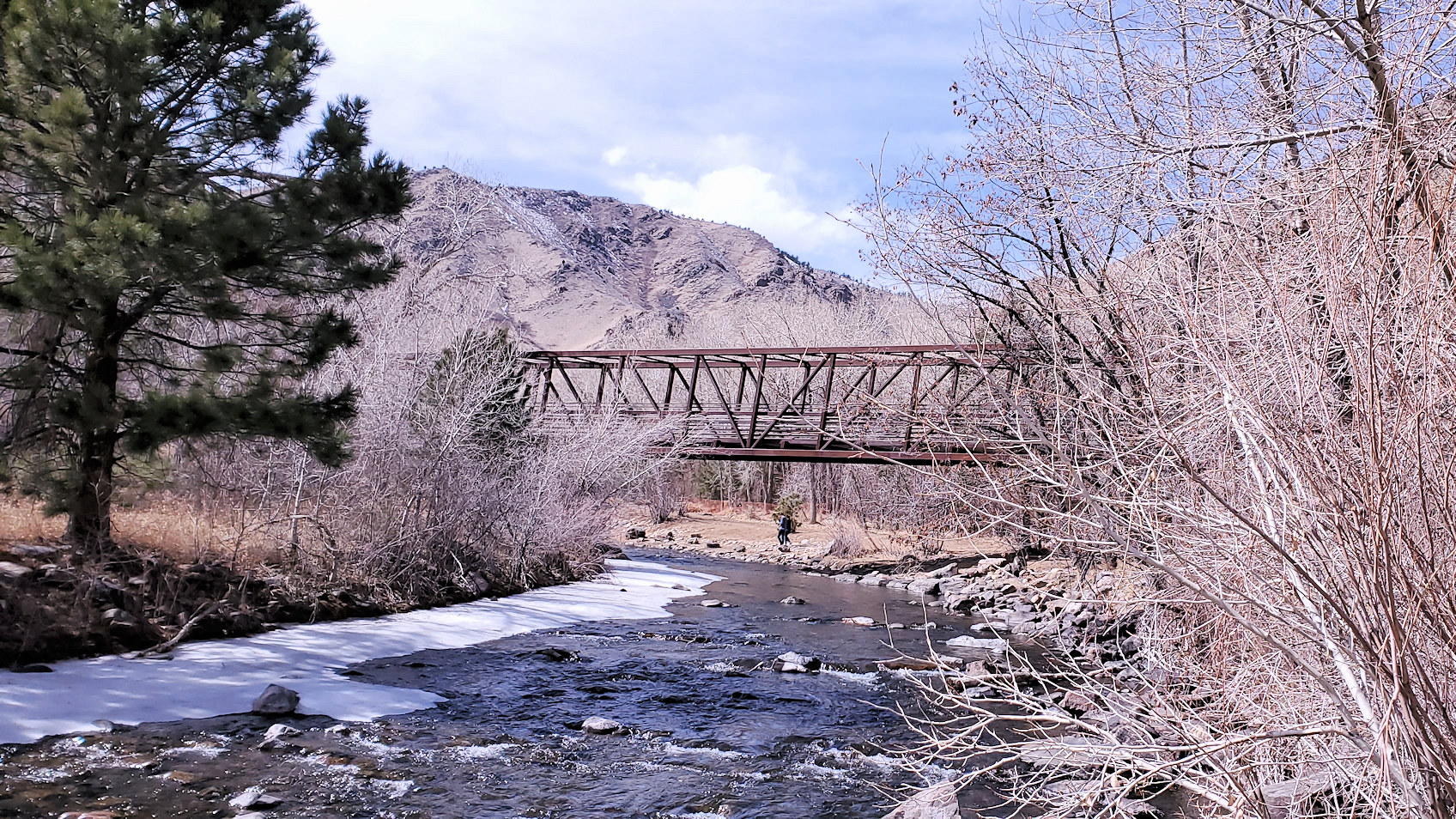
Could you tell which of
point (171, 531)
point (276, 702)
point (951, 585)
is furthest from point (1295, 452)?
point (951, 585)

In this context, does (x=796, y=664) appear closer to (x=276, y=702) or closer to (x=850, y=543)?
(x=276, y=702)

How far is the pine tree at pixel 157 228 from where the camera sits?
295 inches

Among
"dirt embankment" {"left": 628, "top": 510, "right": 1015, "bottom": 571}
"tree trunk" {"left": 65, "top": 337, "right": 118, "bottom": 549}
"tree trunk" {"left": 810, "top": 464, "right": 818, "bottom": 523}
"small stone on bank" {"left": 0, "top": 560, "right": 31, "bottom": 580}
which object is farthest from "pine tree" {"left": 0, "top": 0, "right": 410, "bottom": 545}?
"tree trunk" {"left": 810, "top": 464, "right": 818, "bottom": 523}

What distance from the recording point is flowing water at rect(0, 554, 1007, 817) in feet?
18.9

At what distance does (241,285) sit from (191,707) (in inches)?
165

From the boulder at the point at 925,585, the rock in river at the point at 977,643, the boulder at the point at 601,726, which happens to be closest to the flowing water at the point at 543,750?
the boulder at the point at 601,726

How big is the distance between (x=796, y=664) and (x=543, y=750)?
4.27 metres

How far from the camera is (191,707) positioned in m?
7.29

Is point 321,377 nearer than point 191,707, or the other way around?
point 191,707

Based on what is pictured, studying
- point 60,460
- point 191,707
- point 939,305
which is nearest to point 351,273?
point 60,460

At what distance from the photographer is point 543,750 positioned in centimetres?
723

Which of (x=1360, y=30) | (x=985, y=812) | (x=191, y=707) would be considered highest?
(x=1360, y=30)

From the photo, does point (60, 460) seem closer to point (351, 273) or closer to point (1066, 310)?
point (351, 273)

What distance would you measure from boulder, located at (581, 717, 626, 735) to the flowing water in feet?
0.32
